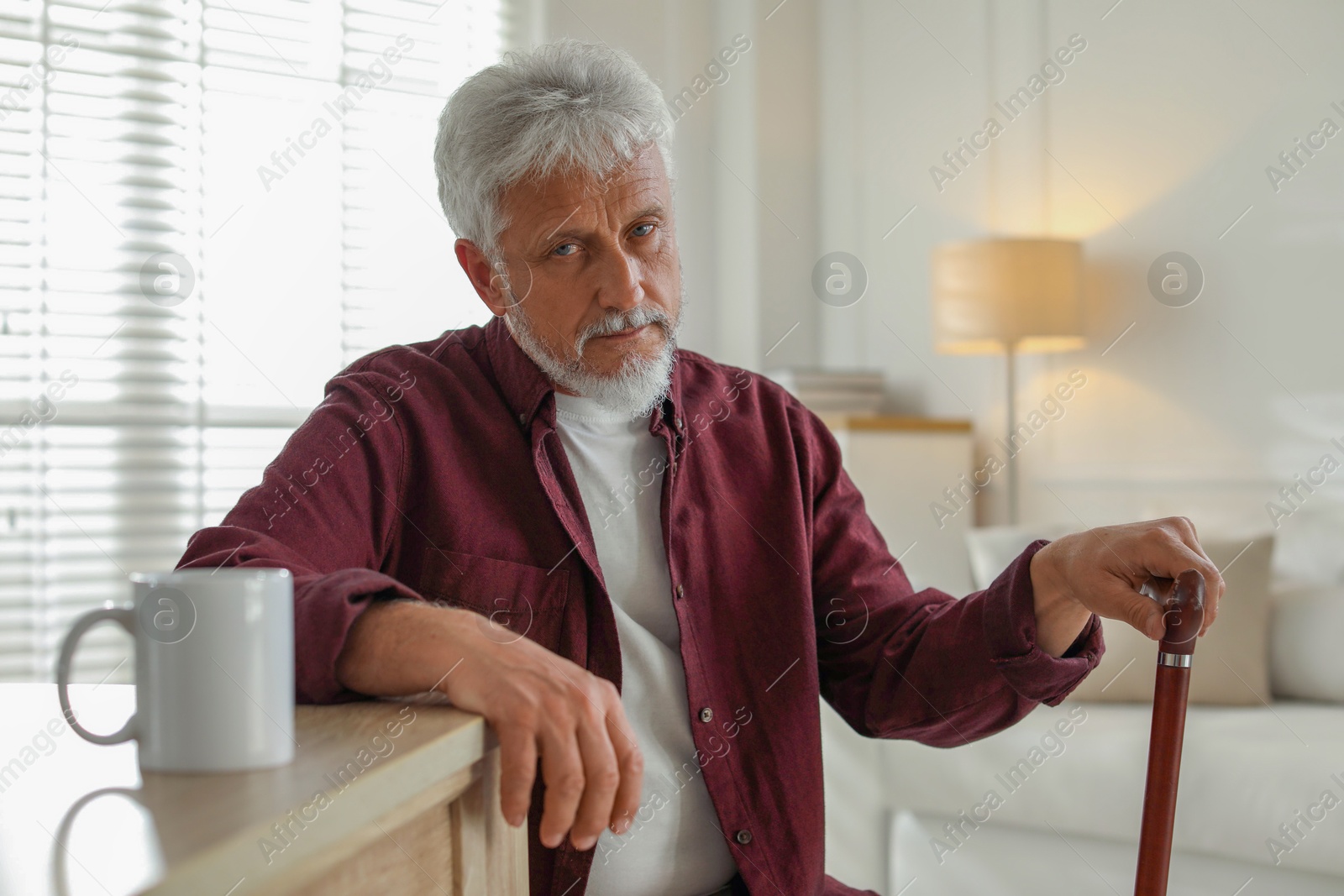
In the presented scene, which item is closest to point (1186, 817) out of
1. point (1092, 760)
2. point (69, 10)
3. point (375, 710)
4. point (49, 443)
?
point (1092, 760)

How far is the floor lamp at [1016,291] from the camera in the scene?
264 cm

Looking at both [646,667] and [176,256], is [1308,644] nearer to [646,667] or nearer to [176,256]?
[646,667]

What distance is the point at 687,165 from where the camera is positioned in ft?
11.2

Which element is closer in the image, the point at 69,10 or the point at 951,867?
the point at 951,867

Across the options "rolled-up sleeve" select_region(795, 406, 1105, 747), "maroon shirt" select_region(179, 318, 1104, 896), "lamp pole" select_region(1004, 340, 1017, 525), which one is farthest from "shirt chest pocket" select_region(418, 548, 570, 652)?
"lamp pole" select_region(1004, 340, 1017, 525)

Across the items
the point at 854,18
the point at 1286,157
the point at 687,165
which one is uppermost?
the point at 854,18

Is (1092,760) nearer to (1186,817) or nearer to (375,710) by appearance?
(1186,817)

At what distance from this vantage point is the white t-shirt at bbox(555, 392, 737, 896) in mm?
1071

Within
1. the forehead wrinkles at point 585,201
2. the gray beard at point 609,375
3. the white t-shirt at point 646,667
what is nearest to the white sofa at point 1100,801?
the white t-shirt at point 646,667

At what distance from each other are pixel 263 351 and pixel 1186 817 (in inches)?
87.2

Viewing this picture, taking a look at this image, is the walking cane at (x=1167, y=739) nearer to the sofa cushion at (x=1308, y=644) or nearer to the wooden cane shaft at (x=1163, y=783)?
the wooden cane shaft at (x=1163, y=783)

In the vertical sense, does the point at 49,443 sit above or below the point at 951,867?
above

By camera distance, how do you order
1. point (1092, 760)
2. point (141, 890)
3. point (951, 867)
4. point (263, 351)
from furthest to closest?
point (263, 351)
point (951, 867)
point (1092, 760)
point (141, 890)

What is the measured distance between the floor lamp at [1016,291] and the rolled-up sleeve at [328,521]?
1878mm
